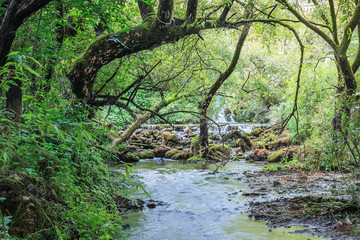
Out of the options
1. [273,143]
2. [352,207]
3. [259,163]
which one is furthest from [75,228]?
[273,143]

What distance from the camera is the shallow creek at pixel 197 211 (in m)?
5.06

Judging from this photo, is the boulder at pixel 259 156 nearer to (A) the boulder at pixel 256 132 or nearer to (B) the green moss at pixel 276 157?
(B) the green moss at pixel 276 157

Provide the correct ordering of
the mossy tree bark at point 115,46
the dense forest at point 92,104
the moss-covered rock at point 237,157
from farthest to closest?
the moss-covered rock at point 237,157
the mossy tree bark at point 115,46
the dense forest at point 92,104

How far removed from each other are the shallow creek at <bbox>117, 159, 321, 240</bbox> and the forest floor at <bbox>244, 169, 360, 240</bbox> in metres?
0.28

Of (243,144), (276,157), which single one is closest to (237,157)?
(276,157)

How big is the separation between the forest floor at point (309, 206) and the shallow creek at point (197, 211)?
11.0 inches

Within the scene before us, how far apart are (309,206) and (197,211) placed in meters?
2.43

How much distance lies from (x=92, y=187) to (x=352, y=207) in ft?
15.0

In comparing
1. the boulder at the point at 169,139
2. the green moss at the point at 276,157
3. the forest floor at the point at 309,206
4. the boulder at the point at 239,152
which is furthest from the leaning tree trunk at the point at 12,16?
the boulder at the point at 169,139

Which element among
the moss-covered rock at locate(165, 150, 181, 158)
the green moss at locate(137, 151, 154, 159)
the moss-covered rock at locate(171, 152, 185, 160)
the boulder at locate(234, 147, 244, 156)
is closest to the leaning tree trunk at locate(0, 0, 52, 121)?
the moss-covered rock at locate(171, 152, 185, 160)

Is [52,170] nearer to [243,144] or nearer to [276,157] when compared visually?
[276,157]

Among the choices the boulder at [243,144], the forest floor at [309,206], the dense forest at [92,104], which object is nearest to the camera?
the dense forest at [92,104]

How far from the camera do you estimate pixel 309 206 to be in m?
5.85

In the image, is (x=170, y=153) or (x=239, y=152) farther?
(x=239, y=152)
